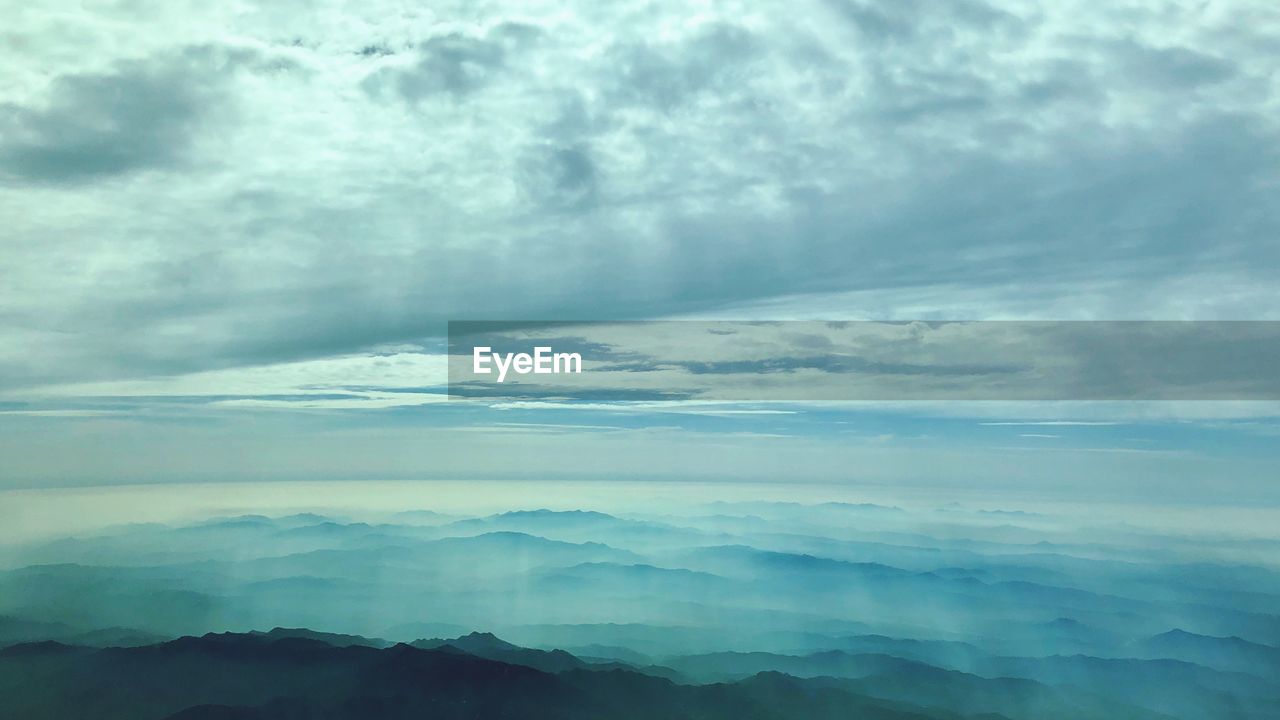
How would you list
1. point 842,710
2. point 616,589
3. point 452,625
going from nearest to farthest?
point 452,625, point 842,710, point 616,589

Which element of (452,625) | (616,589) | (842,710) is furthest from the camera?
(616,589)

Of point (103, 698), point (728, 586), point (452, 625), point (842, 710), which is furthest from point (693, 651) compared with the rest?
point (103, 698)

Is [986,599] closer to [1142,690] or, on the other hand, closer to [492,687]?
[1142,690]

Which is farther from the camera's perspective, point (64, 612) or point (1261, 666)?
point (1261, 666)

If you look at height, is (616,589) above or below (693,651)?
above

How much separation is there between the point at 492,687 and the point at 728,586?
7145 millimetres

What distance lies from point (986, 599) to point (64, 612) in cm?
2518

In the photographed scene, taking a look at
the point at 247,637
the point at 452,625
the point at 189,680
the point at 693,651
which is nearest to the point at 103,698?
the point at 189,680

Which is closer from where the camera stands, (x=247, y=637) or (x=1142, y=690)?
(x=247, y=637)

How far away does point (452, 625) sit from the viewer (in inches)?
723

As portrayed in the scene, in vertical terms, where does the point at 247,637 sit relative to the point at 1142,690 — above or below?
above

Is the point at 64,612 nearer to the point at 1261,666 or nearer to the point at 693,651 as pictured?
the point at 693,651

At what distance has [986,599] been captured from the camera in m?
20.5

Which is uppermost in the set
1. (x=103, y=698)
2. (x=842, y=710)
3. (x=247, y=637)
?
(x=247, y=637)
